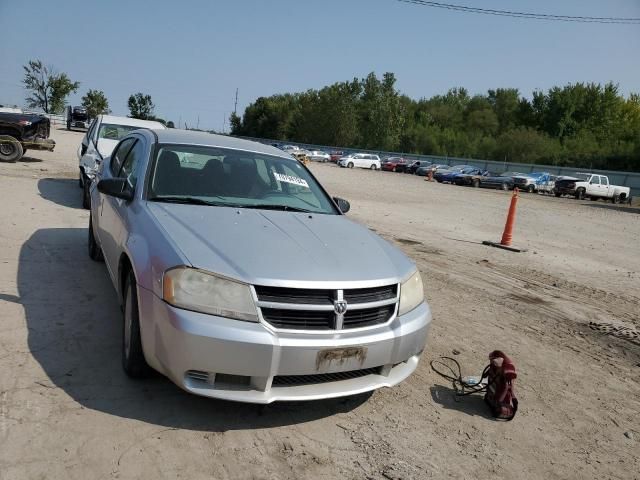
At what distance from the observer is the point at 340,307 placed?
111 inches

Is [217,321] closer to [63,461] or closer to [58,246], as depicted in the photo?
[63,461]

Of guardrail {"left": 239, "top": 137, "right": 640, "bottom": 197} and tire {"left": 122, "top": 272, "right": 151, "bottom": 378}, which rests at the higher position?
guardrail {"left": 239, "top": 137, "right": 640, "bottom": 197}

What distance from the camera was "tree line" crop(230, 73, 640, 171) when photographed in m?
67.2

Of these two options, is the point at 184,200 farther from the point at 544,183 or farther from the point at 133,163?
the point at 544,183

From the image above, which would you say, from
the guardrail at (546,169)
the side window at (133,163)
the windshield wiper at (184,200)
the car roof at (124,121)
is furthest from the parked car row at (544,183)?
the windshield wiper at (184,200)

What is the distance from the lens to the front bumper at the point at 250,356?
2654 mm

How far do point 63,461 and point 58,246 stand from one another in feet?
14.7

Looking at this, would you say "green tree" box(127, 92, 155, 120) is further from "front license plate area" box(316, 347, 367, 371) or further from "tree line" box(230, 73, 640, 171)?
"front license plate area" box(316, 347, 367, 371)

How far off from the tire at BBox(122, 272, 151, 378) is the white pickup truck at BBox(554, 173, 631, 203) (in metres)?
37.6

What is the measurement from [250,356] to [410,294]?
3.84 feet

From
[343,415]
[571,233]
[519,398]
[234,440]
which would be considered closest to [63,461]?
[234,440]

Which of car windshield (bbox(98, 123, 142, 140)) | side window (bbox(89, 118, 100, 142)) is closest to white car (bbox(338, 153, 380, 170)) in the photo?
side window (bbox(89, 118, 100, 142))

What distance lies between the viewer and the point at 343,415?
3207mm

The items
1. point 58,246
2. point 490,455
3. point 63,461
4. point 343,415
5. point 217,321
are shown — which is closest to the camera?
point 63,461
